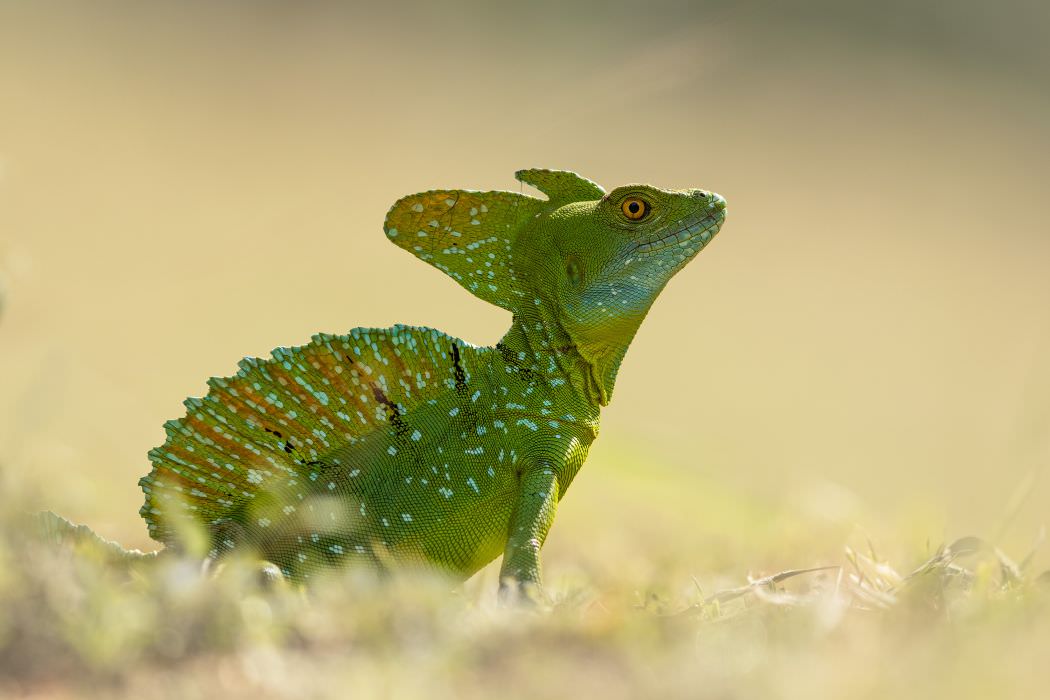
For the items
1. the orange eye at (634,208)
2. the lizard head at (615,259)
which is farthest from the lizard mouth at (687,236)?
the orange eye at (634,208)

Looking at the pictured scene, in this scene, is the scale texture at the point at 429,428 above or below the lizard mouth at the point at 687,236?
below

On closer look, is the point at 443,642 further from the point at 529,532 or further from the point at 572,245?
the point at 572,245

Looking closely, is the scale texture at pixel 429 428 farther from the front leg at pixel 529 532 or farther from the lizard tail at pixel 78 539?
the lizard tail at pixel 78 539

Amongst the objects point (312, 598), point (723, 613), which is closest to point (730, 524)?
point (723, 613)

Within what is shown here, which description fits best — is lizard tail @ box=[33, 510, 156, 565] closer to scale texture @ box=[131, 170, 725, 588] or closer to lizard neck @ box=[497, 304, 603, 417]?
scale texture @ box=[131, 170, 725, 588]

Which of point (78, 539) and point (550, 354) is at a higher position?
point (550, 354)

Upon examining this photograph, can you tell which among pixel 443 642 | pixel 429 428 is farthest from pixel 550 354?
pixel 443 642

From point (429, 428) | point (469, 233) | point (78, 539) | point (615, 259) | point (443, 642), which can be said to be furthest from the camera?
point (469, 233)

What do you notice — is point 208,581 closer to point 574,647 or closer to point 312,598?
point 312,598
